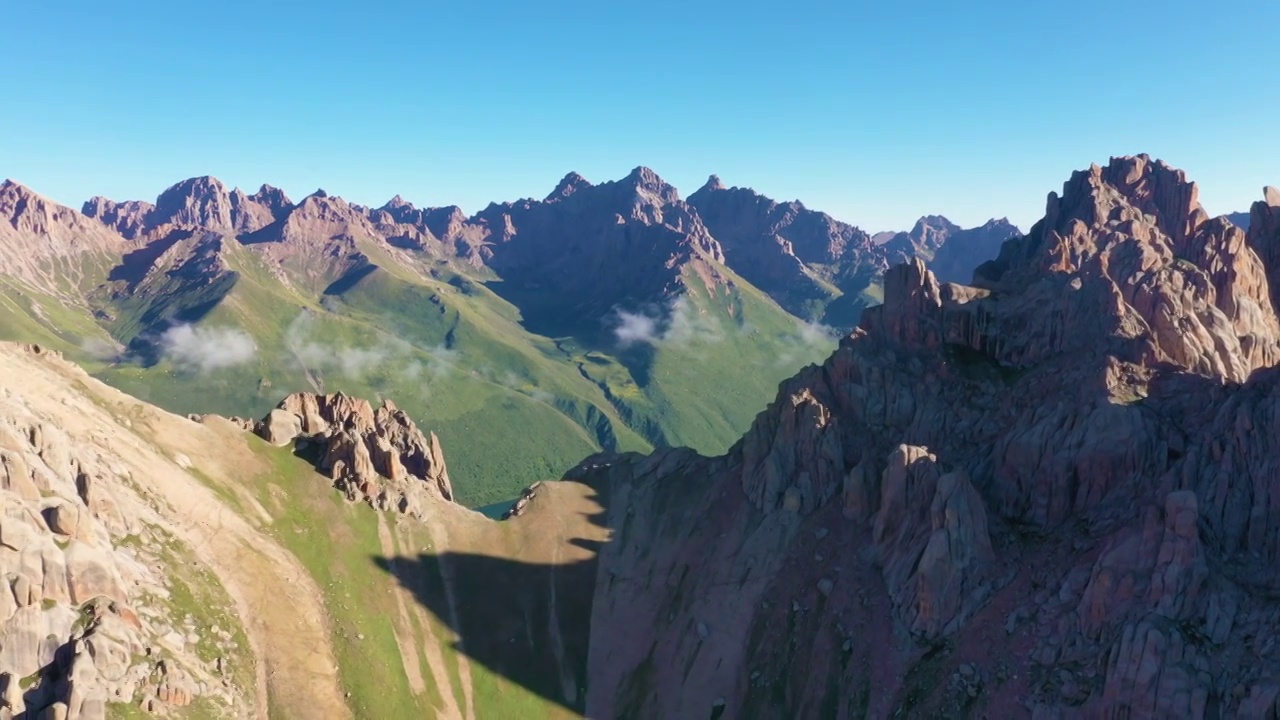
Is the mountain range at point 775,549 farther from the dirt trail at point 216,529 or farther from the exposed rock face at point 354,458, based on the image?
the exposed rock face at point 354,458

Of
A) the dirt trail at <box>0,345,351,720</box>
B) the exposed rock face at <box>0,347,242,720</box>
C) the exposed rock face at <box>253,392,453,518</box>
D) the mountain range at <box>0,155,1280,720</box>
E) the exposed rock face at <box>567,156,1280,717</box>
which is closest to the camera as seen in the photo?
the exposed rock face at <box>0,347,242,720</box>

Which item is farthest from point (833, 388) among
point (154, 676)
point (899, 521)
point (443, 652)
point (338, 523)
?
point (154, 676)

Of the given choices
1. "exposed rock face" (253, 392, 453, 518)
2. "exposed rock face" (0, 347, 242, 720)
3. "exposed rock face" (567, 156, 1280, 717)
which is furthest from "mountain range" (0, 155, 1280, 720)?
"exposed rock face" (253, 392, 453, 518)

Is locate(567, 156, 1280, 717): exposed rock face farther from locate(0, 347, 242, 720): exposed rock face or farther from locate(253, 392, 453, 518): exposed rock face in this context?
locate(0, 347, 242, 720): exposed rock face

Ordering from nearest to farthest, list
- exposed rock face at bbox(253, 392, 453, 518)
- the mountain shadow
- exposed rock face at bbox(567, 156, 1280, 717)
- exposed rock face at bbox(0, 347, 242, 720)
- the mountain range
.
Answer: exposed rock face at bbox(0, 347, 242, 720), the mountain range, exposed rock face at bbox(567, 156, 1280, 717), the mountain shadow, exposed rock face at bbox(253, 392, 453, 518)

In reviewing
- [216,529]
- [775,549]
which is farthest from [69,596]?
[775,549]

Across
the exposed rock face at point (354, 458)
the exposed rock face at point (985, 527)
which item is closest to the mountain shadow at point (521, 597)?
the exposed rock face at point (985, 527)
